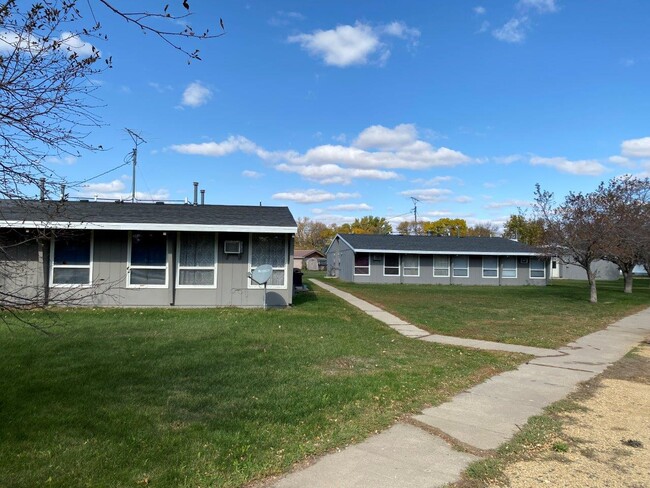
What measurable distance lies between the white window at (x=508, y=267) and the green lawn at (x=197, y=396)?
27137mm

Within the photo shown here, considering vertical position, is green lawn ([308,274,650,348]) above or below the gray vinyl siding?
below

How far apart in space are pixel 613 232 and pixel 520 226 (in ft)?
185

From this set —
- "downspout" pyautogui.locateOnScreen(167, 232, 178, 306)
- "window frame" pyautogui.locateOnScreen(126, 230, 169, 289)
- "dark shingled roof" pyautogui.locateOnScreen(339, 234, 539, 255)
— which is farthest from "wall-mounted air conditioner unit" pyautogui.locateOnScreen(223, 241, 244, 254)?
"dark shingled roof" pyautogui.locateOnScreen(339, 234, 539, 255)

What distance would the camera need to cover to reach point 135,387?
5.70 meters

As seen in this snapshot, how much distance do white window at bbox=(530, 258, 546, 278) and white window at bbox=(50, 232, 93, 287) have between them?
30932mm

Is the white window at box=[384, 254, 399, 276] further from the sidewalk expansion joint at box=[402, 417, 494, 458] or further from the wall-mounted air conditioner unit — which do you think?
the sidewalk expansion joint at box=[402, 417, 494, 458]

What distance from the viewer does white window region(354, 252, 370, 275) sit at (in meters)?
33.5

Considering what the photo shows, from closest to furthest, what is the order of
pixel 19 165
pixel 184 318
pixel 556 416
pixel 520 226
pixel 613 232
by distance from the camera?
1. pixel 19 165
2. pixel 556 416
3. pixel 184 318
4. pixel 613 232
5. pixel 520 226

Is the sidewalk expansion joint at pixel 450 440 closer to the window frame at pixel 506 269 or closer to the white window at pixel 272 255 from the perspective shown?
the white window at pixel 272 255

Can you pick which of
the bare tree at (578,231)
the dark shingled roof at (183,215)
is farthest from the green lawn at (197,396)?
the bare tree at (578,231)

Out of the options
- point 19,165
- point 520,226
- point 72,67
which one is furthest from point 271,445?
point 520,226

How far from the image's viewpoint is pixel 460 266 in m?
34.2

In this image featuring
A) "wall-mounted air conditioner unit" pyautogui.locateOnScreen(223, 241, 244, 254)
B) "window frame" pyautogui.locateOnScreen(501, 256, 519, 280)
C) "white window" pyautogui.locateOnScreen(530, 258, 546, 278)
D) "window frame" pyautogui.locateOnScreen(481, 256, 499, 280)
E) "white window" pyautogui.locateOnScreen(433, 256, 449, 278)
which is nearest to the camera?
"wall-mounted air conditioner unit" pyautogui.locateOnScreen(223, 241, 244, 254)

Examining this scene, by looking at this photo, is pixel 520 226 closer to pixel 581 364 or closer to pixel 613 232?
pixel 613 232
